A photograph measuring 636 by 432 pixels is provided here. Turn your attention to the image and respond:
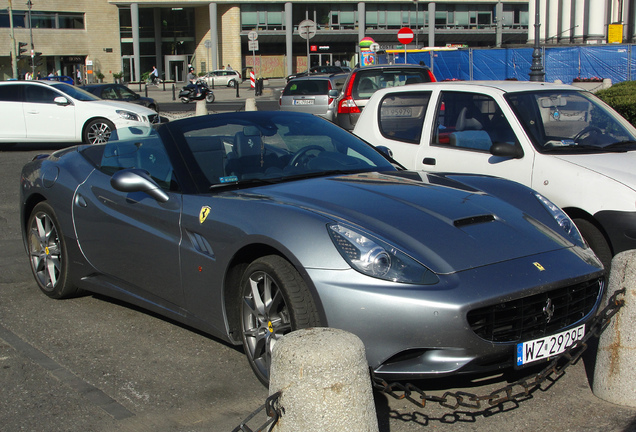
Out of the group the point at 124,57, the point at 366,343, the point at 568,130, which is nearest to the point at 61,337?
the point at 366,343

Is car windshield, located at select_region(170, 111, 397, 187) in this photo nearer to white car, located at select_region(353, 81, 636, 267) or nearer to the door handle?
white car, located at select_region(353, 81, 636, 267)

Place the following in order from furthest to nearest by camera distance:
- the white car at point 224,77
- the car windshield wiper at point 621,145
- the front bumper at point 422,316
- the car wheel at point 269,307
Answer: the white car at point 224,77 < the car windshield wiper at point 621,145 < the car wheel at point 269,307 < the front bumper at point 422,316

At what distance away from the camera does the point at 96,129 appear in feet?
54.2

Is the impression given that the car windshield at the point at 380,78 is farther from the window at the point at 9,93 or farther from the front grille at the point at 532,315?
the front grille at the point at 532,315

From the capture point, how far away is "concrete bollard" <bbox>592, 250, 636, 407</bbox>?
3475mm

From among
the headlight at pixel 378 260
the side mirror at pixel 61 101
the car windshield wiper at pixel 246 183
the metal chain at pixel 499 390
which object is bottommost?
the metal chain at pixel 499 390

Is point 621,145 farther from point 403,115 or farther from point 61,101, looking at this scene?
point 61,101

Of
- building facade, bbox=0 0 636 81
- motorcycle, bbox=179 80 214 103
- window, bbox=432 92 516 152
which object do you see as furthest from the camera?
building facade, bbox=0 0 636 81

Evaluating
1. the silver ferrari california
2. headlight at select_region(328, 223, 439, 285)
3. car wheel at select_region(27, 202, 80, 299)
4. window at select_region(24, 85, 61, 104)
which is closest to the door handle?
the silver ferrari california

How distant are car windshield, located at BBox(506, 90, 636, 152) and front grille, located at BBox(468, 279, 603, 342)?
8.03ft

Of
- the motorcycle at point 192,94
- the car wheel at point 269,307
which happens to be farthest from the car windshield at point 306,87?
the car wheel at point 269,307

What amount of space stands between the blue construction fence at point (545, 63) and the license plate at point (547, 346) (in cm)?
2646

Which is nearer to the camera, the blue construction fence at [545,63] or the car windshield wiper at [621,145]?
the car windshield wiper at [621,145]

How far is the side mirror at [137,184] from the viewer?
13.8 ft
